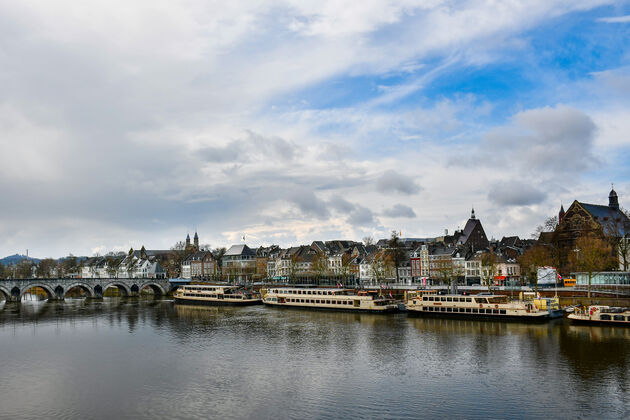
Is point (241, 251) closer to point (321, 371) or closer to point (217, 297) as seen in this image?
point (217, 297)

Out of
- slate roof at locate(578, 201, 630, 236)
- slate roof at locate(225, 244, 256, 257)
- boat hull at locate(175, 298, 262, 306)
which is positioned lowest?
boat hull at locate(175, 298, 262, 306)

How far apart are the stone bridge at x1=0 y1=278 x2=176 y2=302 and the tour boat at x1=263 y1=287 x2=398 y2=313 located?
5675 centimetres

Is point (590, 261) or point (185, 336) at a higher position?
point (590, 261)

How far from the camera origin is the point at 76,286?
417ft

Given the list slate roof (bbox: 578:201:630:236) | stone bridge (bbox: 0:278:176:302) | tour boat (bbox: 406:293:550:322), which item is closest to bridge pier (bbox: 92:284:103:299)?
stone bridge (bbox: 0:278:176:302)

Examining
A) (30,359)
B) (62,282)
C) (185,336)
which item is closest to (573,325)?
(185,336)

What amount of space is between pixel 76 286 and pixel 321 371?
4180 inches

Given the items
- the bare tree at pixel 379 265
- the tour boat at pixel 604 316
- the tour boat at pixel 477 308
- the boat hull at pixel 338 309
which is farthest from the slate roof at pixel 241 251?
the tour boat at pixel 604 316

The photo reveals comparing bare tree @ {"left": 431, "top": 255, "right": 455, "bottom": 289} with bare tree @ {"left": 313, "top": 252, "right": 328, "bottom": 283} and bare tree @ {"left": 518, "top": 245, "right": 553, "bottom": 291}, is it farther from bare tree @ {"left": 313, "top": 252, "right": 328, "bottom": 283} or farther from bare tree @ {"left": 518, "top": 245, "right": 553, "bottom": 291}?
bare tree @ {"left": 313, "top": 252, "right": 328, "bottom": 283}

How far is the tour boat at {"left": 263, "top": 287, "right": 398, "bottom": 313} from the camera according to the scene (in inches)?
3081

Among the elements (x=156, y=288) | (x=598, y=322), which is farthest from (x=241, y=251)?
(x=598, y=322)

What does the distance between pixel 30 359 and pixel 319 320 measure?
3665cm

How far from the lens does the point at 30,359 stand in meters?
48.3

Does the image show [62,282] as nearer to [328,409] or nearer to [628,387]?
[328,409]
